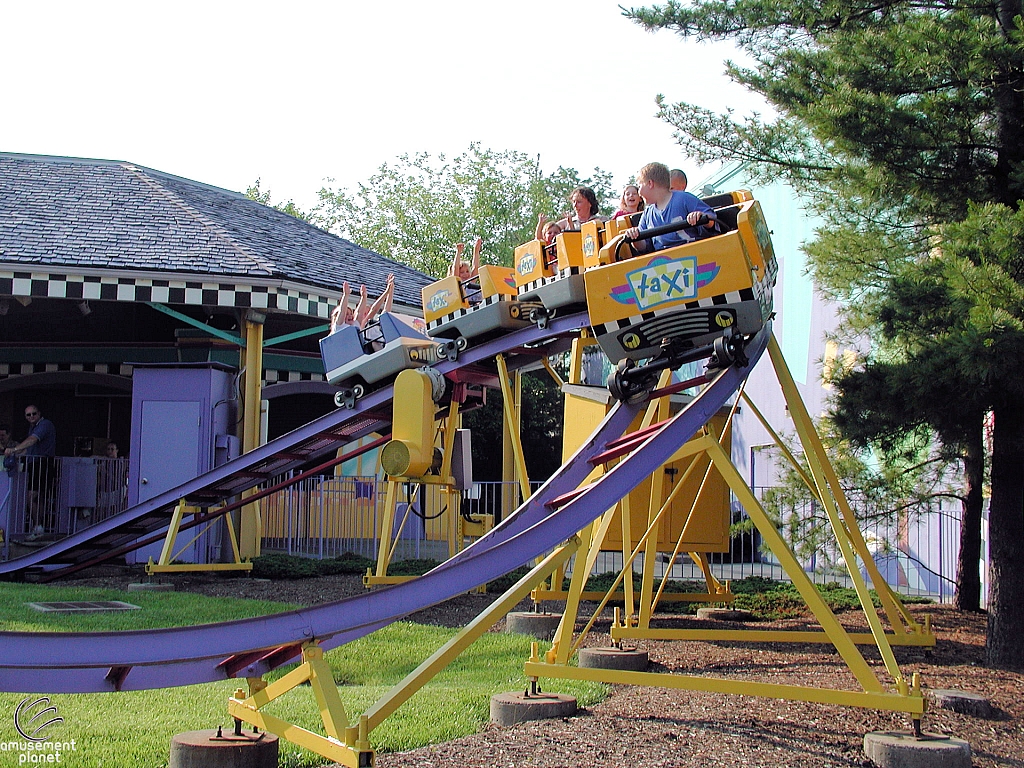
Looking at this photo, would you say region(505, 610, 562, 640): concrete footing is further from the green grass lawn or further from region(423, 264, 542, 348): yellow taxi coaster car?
region(423, 264, 542, 348): yellow taxi coaster car

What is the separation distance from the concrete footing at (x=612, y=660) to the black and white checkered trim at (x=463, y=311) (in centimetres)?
437

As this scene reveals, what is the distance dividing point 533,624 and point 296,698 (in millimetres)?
3360

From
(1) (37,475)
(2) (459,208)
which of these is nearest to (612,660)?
(1) (37,475)

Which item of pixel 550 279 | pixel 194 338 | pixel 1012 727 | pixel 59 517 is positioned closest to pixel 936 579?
pixel 550 279

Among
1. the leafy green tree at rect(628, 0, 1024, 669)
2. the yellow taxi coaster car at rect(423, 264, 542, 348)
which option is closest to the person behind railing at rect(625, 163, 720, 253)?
the leafy green tree at rect(628, 0, 1024, 669)

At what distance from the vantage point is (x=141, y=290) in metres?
14.3

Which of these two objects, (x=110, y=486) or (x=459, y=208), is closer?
(x=110, y=486)

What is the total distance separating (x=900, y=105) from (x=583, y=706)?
16.3 ft

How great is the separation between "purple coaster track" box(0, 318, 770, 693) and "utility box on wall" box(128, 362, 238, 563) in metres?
9.62

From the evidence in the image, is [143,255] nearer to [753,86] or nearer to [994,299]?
[753,86]

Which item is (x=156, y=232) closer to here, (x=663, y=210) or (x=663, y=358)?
(x=663, y=210)

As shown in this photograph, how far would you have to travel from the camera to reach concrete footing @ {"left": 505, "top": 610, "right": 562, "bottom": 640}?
923 cm

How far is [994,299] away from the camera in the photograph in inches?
253

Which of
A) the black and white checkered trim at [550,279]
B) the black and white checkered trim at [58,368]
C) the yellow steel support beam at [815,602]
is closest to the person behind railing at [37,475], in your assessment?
the black and white checkered trim at [58,368]
